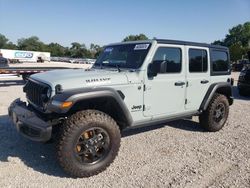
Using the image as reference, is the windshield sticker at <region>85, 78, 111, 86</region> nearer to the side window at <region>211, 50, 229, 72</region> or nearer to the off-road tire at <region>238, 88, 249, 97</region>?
the side window at <region>211, 50, 229, 72</region>

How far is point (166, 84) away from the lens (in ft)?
16.7

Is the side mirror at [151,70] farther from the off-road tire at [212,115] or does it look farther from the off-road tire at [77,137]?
the off-road tire at [212,115]

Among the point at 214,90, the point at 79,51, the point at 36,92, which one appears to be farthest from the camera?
the point at 79,51

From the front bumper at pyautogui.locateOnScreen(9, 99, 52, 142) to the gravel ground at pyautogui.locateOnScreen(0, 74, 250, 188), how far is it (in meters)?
0.57

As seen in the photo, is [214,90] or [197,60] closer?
[197,60]

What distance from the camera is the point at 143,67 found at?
4.76m

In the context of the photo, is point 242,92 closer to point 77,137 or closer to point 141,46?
point 141,46

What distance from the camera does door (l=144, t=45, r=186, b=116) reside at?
15.8ft

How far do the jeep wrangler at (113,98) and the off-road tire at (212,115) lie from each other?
2 cm

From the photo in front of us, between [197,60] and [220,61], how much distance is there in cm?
88

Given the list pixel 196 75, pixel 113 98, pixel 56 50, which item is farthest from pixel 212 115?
pixel 56 50

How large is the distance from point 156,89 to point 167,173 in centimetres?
142

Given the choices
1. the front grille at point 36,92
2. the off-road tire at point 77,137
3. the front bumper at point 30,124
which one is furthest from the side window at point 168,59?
the front bumper at point 30,124

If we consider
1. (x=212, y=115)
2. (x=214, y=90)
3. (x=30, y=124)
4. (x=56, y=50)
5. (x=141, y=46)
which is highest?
(x=56, y=50)
